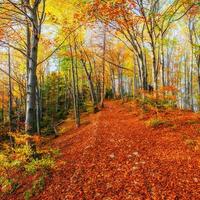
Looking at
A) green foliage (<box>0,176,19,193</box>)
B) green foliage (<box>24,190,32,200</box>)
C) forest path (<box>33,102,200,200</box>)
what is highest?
forest path (<box>33,102,200,200</box>)

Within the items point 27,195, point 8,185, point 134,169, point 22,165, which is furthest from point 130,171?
point 22,165

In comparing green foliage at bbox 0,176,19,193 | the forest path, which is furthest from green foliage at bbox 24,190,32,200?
green foliage at bbox 0,176,19,193

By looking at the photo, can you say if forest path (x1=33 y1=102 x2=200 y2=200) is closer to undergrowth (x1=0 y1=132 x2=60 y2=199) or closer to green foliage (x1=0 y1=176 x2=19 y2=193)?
undergrowth (x1=0 y1=132 x2=60 y2=199)

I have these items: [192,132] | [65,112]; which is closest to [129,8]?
[192,132]

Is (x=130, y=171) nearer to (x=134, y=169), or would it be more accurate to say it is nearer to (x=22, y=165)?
(x=134, y=169)

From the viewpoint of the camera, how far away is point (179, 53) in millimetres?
39562

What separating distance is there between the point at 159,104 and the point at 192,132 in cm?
332

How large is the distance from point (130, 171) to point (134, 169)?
0.46 feet

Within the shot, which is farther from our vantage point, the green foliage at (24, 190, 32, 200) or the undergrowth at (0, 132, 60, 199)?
the undergrowth at (0, 132, 60, 199)

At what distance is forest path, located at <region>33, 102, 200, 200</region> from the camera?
499cm

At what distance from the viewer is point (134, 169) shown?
20.0 ft

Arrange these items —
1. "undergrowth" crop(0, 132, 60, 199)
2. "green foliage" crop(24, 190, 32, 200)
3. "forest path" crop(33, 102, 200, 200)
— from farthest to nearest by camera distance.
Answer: "undergrowth" crop(0, 132, 60, 199) → "green foliage" crop(24, 190, 32, 200) → "forest path" crop(33, 102, 200, 200)

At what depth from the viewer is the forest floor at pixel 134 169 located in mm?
5023

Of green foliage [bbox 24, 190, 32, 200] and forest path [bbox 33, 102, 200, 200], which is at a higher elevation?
forest path [bbox 33, 102, 200, 200]
